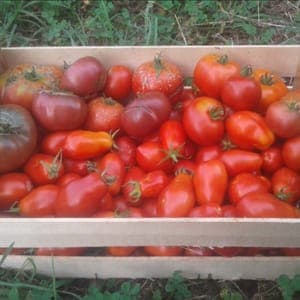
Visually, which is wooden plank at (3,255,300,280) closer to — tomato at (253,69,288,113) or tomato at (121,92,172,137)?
tomato at (121,92,172,137)

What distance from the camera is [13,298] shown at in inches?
58.4

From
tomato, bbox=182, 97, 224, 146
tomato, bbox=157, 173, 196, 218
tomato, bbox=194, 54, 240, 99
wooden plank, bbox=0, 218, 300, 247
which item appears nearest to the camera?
wooden plank, bbox=0, 218, 300, 247

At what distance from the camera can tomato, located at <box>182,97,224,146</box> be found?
5.02 ft

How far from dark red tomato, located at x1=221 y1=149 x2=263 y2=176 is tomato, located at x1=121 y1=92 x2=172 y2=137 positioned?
0.83ft

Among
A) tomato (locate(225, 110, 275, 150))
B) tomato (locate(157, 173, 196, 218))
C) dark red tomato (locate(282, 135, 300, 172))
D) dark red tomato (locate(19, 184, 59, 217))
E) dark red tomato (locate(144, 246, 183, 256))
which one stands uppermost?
tomato (locate(225, 110, 275, 150))

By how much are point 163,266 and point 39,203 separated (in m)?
0.44

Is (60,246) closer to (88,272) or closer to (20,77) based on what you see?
(88,272)

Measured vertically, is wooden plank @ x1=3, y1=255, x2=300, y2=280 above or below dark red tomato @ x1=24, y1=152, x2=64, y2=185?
below

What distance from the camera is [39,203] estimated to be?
57.8 inches

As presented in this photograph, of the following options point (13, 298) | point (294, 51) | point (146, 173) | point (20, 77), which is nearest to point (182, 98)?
point (146, 173)

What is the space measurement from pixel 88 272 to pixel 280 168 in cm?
71

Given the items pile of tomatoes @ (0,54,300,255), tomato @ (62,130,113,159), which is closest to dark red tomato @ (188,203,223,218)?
pile of tomatoes @ (0,54,300,255)

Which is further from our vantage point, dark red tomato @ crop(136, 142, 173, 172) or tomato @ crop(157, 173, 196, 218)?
Result: dark red tomato @ crop(136, 142, 173, 172)

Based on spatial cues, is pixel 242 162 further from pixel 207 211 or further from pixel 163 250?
pixel 163 250
